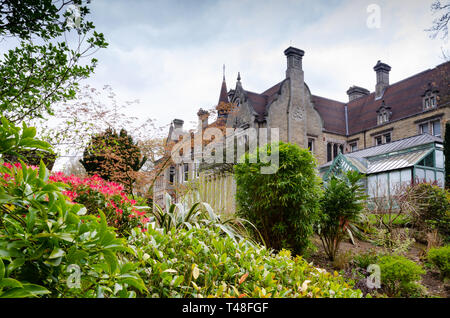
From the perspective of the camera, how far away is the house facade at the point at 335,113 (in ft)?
69.2

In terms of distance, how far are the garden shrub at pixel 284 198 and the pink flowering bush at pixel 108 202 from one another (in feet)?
7.77

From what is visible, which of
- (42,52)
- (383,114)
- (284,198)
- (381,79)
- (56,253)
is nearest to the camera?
(56,253)

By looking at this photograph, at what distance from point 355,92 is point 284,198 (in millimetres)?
27188

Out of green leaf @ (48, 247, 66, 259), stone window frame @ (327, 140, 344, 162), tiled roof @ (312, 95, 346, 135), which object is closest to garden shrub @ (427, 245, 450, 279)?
green leaf @ (48, 247, 66, 259)

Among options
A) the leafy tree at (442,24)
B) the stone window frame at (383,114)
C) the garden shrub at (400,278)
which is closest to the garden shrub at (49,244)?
the garden shrub at (400,278)

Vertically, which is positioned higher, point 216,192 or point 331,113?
point 331,113

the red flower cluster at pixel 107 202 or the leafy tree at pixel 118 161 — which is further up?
the leafy tree at pixel 118 161

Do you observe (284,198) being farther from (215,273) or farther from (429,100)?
(429,100)

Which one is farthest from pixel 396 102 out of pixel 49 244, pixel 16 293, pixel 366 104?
pixel 16 293

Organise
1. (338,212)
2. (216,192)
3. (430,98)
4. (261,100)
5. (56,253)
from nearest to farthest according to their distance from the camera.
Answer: (56,253), (338,212), (216,192), (430,98), (261,100)

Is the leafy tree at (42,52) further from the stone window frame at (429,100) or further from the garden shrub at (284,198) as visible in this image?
the stone window frame at (429,100)

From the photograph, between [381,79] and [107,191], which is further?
[381,79]

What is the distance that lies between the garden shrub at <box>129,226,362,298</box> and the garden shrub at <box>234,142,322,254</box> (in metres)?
→ 2.58

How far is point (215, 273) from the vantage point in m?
1.84
